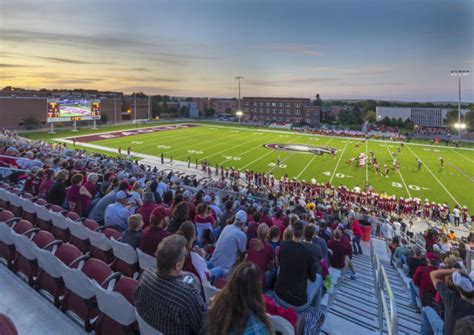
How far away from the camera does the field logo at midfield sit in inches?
1763

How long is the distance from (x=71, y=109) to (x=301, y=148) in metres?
37.3

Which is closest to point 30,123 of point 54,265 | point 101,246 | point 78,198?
point 78,198

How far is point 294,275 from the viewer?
3.93m

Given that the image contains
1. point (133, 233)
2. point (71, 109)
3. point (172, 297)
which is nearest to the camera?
point (172, 297)

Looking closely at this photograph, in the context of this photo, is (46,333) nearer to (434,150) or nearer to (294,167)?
(294,167)

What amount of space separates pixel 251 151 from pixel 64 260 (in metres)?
39.9

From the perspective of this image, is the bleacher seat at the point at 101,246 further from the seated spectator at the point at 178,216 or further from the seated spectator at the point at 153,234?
the seated spectator at the point at 178,216

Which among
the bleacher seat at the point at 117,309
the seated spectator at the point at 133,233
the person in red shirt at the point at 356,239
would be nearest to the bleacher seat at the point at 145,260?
the seated spectator at the point at 133,233

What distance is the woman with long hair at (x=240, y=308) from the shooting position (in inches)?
87.4

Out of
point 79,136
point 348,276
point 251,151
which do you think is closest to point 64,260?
point 348,276

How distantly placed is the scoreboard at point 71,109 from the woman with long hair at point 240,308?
5542 cm

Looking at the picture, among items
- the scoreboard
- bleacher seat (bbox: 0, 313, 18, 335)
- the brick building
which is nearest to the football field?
the scoreboard

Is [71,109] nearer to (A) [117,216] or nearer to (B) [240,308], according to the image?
(A) [117,216]

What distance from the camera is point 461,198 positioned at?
26.3 meters
